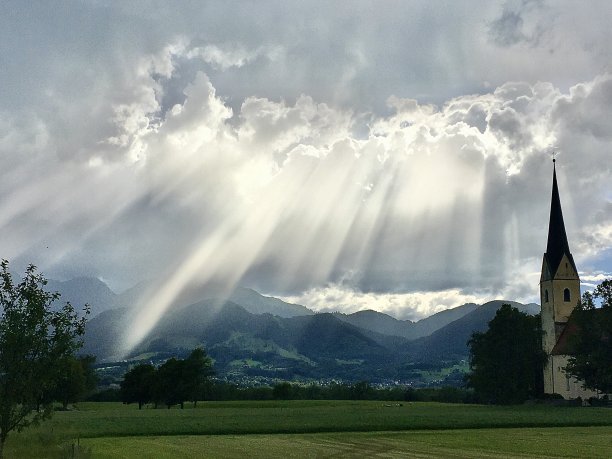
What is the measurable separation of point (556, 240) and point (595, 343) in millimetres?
42992

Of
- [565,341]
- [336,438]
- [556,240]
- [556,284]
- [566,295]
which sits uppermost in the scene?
[556,240]

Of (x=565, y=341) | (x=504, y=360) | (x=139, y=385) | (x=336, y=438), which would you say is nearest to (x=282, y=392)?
(x=139, y=385)

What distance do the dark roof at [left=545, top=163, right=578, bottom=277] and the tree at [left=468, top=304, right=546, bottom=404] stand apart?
20017 millimetres

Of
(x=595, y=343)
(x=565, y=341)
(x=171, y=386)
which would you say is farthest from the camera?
(x=565, y=341)

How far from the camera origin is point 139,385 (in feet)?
442

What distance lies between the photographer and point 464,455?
129ft

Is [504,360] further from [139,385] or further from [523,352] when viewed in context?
[139,385]

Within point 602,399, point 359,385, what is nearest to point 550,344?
point 602,399

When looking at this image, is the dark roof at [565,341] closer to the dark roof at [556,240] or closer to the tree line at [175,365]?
the tree line at [175,365]

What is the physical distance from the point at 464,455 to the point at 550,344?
10533 cm

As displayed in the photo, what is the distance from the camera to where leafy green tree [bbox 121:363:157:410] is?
13325cm

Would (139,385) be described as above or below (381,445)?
above

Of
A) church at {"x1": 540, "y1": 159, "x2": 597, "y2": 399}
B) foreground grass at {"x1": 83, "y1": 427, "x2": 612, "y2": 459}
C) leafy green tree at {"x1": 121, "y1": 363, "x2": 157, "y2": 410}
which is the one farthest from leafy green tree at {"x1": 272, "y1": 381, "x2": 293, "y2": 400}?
foreground grass at {"x1": 83, "y1": 427, "x2": 612, "y2": 459}

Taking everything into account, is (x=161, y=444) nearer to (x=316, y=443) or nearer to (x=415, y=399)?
→ (x=316, y=443)
